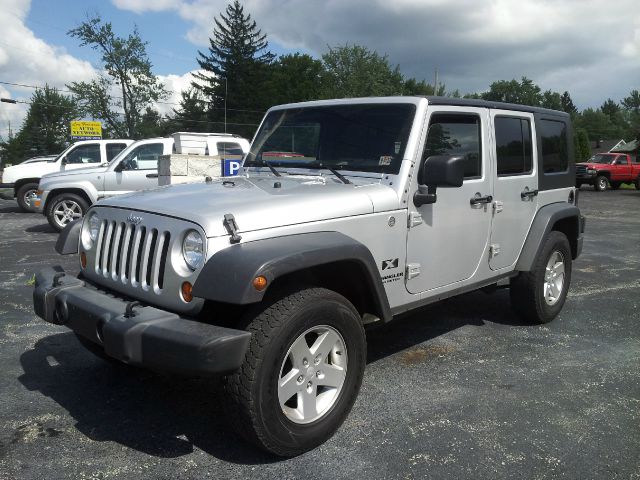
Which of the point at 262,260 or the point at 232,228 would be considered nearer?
the point at 262,260

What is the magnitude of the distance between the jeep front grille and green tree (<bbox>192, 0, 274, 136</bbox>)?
54015 mm

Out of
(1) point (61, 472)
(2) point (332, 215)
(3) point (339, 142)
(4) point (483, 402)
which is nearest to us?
(1) point (61, 472)

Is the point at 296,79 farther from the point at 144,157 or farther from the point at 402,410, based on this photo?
the point at 402,410

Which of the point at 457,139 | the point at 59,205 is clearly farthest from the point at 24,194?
the point at 457,139

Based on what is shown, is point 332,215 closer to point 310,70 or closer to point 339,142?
point 339,142

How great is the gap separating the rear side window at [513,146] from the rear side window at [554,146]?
0.86 ft

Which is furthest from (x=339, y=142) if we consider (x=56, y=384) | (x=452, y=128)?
(x=56, y=384)

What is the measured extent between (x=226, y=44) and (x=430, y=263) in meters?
62.0

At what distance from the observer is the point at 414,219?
369 cm

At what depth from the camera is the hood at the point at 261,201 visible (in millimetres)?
2891

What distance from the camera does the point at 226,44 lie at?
61188 millimetres

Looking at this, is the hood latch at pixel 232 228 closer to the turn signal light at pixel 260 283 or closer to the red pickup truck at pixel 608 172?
the turn signal light at pixel 260 283

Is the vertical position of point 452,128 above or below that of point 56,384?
above

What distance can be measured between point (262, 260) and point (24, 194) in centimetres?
1486
